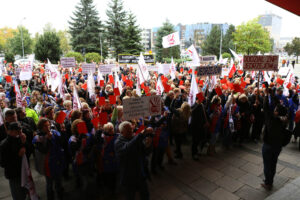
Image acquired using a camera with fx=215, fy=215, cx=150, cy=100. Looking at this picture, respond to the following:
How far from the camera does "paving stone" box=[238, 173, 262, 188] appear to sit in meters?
4.95

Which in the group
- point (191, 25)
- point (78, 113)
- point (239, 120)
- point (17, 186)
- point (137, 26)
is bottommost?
point (17, 186)

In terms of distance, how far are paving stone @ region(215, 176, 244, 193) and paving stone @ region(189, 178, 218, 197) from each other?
0.19m

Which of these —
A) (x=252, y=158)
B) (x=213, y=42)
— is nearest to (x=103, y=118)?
(x=252, y=158)

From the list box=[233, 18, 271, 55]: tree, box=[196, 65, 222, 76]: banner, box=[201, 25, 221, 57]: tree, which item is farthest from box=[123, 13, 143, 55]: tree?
box=[196, 65, 222, 76]: banner

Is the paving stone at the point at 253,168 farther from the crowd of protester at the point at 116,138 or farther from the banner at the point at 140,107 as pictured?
the banner at the point at 140,107

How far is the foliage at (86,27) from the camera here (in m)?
42.1

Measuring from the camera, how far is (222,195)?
454cm

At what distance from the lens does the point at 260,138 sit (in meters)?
7.78

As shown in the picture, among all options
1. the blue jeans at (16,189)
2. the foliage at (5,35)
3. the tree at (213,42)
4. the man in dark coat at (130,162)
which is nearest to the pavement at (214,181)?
the blue jeans at (16,189)

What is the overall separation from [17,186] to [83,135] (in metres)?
1.37

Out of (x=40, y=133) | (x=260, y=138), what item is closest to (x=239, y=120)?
(x=260, y=138)

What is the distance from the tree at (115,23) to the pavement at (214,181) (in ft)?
133

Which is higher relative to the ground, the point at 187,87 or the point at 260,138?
the point at 187,87

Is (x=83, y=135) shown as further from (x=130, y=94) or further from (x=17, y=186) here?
(x=130, y=94)
